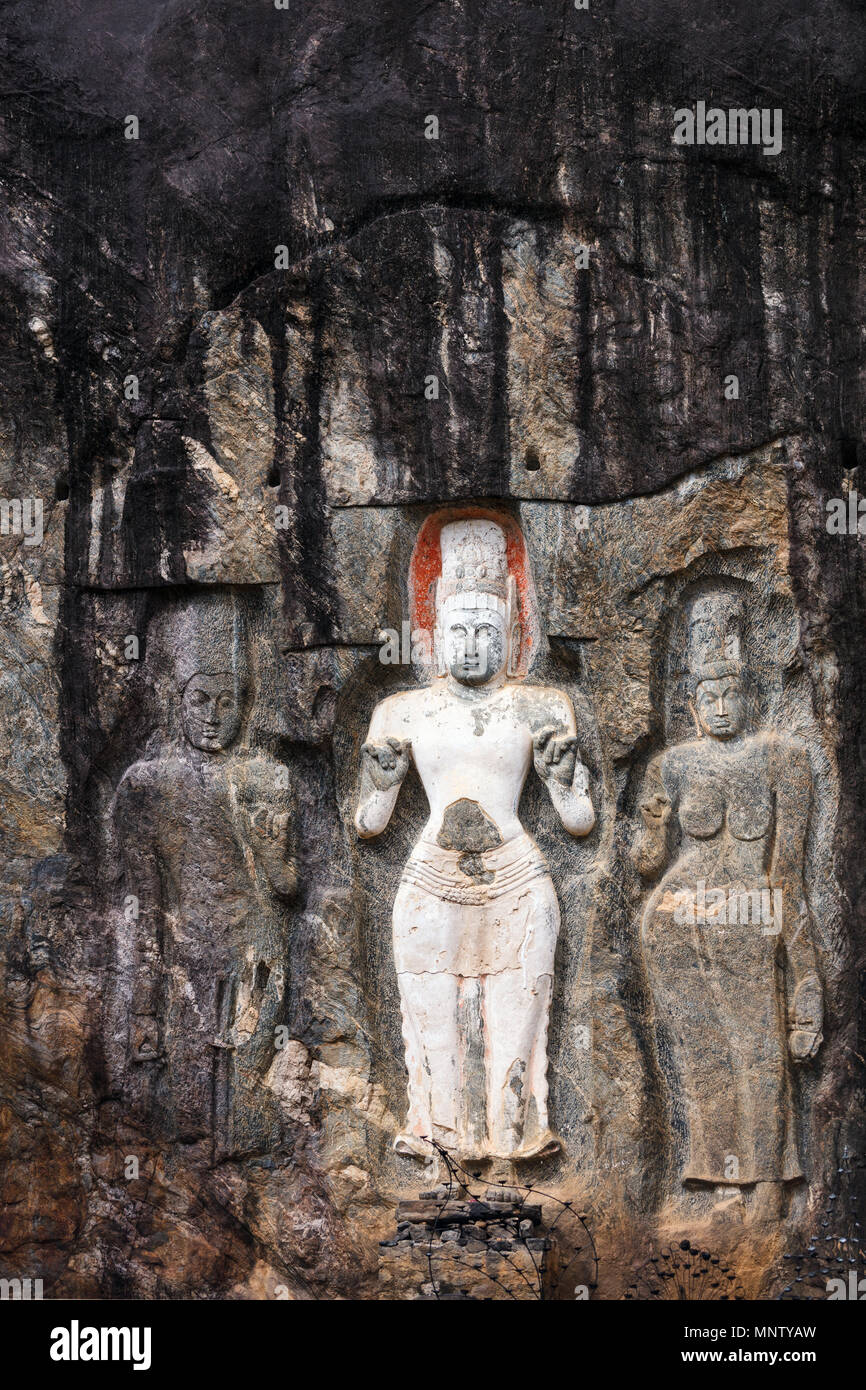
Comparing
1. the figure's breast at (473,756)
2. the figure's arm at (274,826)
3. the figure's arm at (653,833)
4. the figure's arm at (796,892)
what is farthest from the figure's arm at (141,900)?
the figure's arm at (796,892)

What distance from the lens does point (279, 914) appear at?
11.2 metres

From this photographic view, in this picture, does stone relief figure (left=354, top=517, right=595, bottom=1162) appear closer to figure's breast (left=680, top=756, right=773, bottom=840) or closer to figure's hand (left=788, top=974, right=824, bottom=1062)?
figure's breast (left=680, top=756, right=773, bottom=840)

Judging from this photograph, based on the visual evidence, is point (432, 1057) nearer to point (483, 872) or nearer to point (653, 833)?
point (483, 872)

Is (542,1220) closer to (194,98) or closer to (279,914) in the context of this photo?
(279,914)

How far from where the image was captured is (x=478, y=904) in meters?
11.0

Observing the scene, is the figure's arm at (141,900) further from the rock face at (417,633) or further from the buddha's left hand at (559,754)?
the buddha's left hand at (559,754)

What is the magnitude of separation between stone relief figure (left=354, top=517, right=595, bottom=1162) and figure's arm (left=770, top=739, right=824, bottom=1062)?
3.28 feet

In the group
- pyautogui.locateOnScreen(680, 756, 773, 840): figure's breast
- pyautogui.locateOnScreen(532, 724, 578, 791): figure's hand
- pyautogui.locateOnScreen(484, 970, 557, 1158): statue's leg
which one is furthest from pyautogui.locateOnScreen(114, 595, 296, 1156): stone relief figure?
pyautogui.locateOnScreen(680, 756, 773, 840): figure's breast

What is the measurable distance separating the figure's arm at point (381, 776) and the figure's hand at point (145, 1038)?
1.50 meters

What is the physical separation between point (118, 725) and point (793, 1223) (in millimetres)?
4364

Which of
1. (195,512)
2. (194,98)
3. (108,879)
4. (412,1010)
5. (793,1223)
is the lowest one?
(793,1223)

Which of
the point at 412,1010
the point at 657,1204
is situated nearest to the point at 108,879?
the point at 412,1010

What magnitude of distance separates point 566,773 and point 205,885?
2012 millimetres

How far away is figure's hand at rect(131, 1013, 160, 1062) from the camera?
11078 mm
